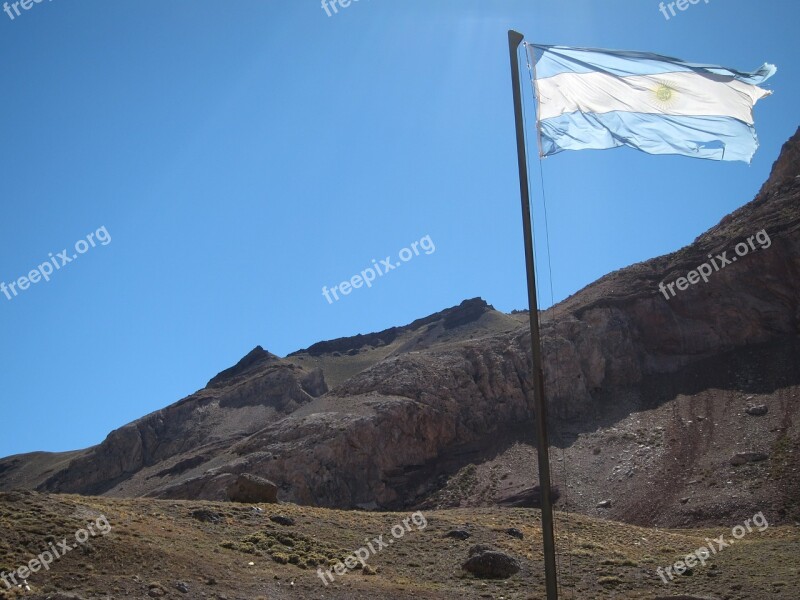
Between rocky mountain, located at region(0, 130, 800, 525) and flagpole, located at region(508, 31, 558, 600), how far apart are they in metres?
46.7

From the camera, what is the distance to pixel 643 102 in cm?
1249

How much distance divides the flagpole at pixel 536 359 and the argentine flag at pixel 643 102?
6.26ft

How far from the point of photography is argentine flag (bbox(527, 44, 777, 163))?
1243cm

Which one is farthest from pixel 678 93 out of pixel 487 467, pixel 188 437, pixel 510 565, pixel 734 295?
pixel 188 437

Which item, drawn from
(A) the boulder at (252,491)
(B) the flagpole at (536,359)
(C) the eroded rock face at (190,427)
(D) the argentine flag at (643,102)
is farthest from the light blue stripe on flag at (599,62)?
(C) the eroded rock face at (190,427)

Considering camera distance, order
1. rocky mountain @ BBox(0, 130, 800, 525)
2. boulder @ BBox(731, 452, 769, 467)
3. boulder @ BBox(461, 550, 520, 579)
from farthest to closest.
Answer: rocky mountain @ BBox(0, 130, 800, 525)
boulder @ BBox(731, 452, 769, 467)
boulder @ BBox(461, 550, 520, 579)

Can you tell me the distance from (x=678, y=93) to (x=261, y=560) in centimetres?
2245

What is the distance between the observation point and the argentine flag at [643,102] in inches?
489

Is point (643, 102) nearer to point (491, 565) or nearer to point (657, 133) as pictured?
point (657, 133)

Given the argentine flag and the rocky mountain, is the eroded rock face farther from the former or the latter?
the argentine flag

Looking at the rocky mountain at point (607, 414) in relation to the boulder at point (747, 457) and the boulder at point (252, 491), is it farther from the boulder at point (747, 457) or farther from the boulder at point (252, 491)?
the boulder at point (252, 491)

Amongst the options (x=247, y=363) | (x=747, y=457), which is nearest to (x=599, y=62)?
(x=747, y=457)

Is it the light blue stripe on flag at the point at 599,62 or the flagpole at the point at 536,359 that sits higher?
the light blue stripe on flag at the point at 599,62

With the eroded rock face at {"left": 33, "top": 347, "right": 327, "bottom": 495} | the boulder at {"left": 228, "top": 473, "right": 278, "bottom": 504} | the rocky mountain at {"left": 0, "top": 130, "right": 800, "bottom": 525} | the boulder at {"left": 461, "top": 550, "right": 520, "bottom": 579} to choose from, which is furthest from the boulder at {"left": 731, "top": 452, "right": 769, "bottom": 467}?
the eroded rock face at {"left": 33, "top": 347, "right": 327, "bottom": 495}
